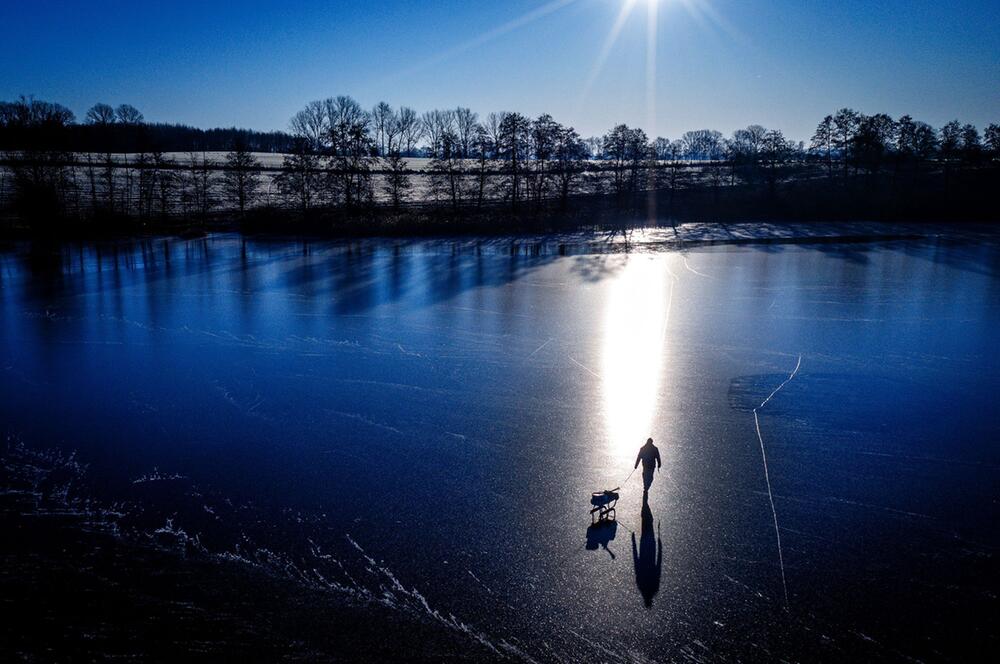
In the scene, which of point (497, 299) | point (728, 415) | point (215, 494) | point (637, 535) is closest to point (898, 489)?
point (728, 415)

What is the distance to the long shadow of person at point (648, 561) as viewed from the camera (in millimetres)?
5547

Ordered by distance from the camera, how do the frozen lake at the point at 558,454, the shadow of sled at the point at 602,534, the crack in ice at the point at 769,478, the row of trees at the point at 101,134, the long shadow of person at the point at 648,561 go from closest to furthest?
the frozen lake at the point at 558,454 → the long shadow of person at the point at 648,561 → the crack in ice at the point at 769,478 → the shadow of sled at the point at 602,534 → the row of trees at the point at 101,134

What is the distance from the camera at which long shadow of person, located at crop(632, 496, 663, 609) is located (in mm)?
5547

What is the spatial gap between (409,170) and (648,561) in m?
47.9

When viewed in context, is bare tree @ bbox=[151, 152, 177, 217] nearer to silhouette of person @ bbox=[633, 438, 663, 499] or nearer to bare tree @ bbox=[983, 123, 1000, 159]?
silhouette of person @ bbox=[633, 438, 663, 499]

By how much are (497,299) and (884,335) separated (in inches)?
364

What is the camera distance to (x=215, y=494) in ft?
23.5

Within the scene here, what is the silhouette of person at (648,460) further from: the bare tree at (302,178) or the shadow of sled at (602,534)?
the bare tree at (302,178)

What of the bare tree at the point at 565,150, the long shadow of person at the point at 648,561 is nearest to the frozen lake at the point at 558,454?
the long shadow of person at the point at 648,561

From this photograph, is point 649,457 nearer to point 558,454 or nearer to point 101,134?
point 558,454

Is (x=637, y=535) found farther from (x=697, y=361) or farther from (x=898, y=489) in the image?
(x=697, y=361)

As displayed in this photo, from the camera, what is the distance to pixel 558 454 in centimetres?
821

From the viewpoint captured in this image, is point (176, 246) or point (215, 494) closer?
point (215, 494)

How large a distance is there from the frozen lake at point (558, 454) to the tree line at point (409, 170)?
2614cm
